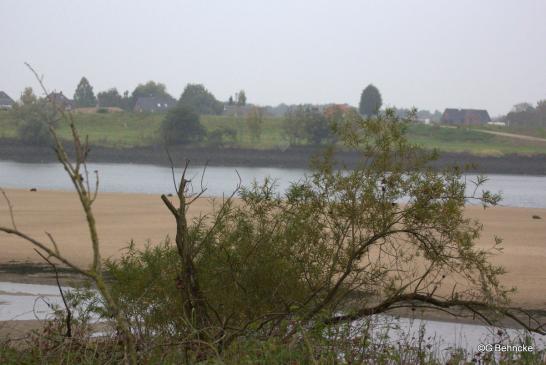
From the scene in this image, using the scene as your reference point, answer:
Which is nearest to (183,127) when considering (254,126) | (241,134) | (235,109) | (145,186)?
(254,126)

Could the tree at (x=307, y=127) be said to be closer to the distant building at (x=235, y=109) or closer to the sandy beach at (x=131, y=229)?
the distant building at (x=235, y=109)

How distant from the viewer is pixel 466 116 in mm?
124750

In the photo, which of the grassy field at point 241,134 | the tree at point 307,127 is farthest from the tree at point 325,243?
the tree at point 307,127

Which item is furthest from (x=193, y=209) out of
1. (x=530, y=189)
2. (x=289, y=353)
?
(x=530, y=189)

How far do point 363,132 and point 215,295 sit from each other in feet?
7.09

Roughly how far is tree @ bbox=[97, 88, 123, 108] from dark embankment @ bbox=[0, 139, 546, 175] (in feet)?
127

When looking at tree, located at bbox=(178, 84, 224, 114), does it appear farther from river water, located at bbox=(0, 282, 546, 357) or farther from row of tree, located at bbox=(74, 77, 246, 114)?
river water, located at bbox=(0, 282, 546, 357)

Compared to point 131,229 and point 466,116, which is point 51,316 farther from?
point 466,116

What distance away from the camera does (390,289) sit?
7988mm

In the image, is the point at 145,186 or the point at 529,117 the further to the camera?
the point at 529,117

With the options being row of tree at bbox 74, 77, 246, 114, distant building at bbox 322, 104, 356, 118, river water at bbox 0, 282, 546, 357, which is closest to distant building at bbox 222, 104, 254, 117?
row of tree at bbox 74, 77, 246, 114

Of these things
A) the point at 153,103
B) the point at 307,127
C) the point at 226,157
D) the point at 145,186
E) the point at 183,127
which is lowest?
the point at 226,157

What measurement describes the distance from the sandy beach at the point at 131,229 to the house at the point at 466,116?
90.5m

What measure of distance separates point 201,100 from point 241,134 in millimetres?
29195
